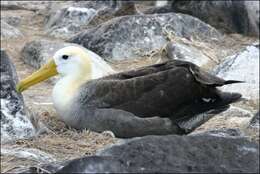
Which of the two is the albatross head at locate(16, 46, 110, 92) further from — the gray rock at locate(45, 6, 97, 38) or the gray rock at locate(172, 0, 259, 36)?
the gray rock at locate(172, 0, 259, 36)

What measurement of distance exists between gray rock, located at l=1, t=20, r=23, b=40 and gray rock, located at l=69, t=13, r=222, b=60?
3.29 feet

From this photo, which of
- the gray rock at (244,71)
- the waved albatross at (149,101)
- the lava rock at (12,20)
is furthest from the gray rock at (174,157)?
the lava rock at (12,20)

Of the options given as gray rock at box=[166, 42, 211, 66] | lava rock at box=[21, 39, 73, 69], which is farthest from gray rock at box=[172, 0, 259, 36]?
lava rock at box=[21, 39, 73, 69]

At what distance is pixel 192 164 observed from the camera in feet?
13.5

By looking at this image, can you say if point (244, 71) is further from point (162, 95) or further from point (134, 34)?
point (162, 95)

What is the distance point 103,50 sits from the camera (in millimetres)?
10297

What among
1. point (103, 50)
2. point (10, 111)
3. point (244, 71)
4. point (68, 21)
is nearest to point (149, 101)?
point (10, 111)

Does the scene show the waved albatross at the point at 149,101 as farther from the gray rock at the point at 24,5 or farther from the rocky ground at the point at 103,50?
the gray rock at the point at 24,5

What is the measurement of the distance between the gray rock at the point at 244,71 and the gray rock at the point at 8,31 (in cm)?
340

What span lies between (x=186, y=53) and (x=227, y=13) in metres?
2.23

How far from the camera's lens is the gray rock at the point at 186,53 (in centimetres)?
984

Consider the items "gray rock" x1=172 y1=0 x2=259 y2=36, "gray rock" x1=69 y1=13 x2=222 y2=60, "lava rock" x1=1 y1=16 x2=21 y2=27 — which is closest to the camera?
"gray rock" x1=69 y1=13 x2=222 y2=60

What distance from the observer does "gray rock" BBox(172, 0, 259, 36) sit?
11641 mm

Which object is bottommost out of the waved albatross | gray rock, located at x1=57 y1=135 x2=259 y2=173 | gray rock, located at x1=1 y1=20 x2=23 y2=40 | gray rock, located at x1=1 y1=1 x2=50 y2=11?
gray rock, located at x1=1 y1=1 x2=50 y2=11
